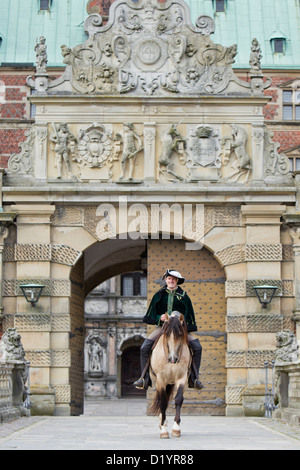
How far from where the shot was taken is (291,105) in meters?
39.1

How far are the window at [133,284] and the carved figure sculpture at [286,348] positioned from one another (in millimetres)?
29105

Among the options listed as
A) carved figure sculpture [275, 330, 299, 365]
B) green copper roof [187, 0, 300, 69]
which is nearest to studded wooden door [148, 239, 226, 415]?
carved figure sculpture [275, 330, 299, 365]

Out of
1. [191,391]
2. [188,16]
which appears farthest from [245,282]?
[188,16]

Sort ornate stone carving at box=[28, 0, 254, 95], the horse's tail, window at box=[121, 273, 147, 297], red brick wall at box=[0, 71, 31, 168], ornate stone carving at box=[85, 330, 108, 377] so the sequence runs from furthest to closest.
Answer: window at box=[121, 273, 147, 297], ornate stone carving at box=[85, 330, 108, 377], red brick wall at box=[0, 71, 31, 168], ornate stone carving at box=[28, 0, 254, 95], the horse's tail

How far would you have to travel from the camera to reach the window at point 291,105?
3884 centimetres

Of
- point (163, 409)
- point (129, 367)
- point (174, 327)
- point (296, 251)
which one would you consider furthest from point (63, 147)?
point (129, 367)

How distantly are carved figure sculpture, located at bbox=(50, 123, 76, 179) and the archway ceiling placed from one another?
285cm

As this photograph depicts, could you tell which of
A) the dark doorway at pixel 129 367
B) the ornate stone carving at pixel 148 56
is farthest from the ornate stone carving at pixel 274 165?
the dark doorway at pixel 129 367

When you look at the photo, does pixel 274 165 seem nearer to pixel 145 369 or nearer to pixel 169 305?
pixel 169 305

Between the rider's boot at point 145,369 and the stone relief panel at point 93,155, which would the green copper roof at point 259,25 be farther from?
the rider's boot at point 145,369

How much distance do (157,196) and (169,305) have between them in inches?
332

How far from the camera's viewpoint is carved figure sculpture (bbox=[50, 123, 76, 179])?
21.5 meters

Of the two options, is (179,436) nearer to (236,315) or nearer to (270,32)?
(236,315)

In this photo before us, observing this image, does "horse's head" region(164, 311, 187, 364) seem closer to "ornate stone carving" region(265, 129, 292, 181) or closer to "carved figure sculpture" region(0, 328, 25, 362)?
"carved figure sculpture" region(0, 328, 25, 362)
